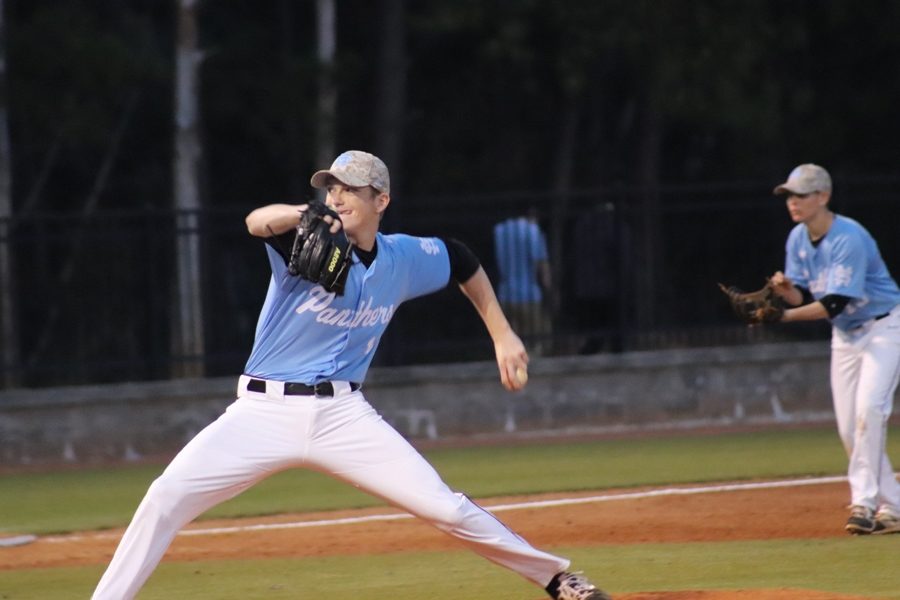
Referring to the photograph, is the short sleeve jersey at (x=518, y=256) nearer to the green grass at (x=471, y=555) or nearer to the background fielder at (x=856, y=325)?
the green grass at (x=471, y=555)

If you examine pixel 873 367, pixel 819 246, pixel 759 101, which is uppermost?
pixel 759 101

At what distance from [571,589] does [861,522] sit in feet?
10.8

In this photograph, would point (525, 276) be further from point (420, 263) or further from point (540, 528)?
point (420, 263)

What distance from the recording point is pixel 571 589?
22.3 ft

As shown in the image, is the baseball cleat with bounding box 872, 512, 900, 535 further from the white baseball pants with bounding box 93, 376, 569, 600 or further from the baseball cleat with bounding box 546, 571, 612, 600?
the white baseball pants with bounding box 93, 376, 569, 600

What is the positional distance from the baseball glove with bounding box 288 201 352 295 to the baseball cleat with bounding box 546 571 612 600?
5.37ft

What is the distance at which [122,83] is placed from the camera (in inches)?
902

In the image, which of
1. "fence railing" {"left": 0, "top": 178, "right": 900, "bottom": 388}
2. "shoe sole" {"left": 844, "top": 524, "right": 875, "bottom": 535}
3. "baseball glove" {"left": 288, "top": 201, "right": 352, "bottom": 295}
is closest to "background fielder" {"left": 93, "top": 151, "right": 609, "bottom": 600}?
"baseball glove" {"left": 288, "top": 201, "right": 352, "bottom": 295}

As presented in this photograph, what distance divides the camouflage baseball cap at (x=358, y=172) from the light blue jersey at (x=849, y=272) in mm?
3732

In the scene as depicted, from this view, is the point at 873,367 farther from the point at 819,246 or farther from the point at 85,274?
the point at 85,274

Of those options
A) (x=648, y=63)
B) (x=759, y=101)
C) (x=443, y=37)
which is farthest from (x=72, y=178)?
(x=759, y=101)

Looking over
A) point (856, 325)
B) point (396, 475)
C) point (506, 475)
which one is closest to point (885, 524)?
point (856, 325)

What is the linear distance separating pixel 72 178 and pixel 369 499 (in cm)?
1573

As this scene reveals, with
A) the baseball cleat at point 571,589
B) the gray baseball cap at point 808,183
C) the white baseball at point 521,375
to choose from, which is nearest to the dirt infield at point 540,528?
the gray baseball cap at point 808,183
